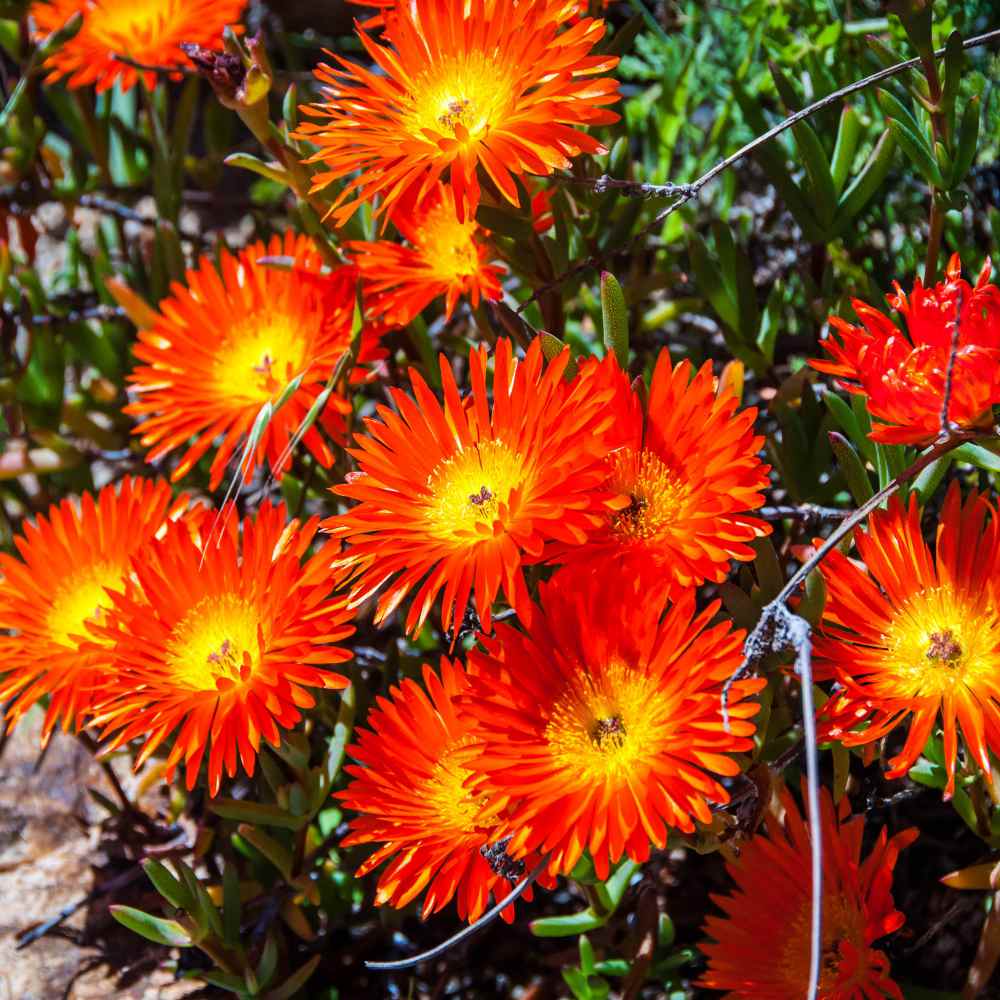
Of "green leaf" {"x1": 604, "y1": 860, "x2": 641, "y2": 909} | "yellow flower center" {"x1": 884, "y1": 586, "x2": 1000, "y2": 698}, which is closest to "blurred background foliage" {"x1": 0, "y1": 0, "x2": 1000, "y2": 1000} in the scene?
"green leaf" {"x1": 604, "y1": 860, "x2": 641, "y2": 909}

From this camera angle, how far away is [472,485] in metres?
0.97

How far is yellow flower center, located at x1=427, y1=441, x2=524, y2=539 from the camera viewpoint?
36.8 inches

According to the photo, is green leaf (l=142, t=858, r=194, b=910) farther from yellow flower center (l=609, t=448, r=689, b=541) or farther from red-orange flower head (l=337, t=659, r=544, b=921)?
yellow flower center (l=609, t=448, r=689, b=541)

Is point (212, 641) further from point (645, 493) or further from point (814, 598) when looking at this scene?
point (814, 598)

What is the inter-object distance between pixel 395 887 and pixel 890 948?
17.3 inches

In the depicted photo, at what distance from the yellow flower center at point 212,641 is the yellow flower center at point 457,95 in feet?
1.38

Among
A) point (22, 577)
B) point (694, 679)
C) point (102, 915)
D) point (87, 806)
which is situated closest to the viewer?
point (694, 679)

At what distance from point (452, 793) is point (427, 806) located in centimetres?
2

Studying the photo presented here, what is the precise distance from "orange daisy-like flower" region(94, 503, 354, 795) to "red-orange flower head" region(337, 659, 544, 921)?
0.25 feet

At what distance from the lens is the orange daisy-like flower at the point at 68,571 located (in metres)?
1.13

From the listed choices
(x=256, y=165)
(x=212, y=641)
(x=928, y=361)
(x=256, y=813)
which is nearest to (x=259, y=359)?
(x=256, y=165)

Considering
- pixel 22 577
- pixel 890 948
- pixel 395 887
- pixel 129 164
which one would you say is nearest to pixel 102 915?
pixel 22 577

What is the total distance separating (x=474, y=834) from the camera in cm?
91

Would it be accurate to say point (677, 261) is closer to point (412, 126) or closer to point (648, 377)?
point (648, 377)
